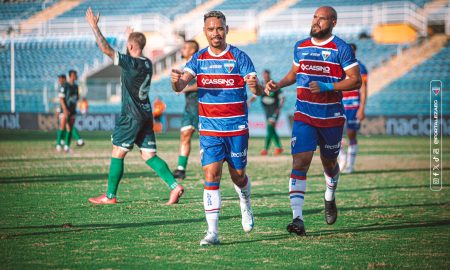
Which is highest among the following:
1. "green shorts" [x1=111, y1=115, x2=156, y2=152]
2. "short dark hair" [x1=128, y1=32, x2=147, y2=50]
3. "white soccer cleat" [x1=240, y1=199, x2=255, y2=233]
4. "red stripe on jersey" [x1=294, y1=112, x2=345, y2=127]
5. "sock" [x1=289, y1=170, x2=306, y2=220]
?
"short dark hair" [x1=128, y1=32, x2=147, y2=50]

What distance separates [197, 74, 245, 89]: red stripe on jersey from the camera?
791 cm

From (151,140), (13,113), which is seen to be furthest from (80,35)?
(151,140)

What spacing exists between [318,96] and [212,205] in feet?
6.03

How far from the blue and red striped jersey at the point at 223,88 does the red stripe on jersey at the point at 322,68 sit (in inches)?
36.7

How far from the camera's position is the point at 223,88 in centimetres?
794

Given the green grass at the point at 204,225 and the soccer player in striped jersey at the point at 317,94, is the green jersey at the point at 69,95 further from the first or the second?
the soccer player in striped jersey at the point at 317,94

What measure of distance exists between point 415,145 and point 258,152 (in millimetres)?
6919

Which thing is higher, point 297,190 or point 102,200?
point 297,190

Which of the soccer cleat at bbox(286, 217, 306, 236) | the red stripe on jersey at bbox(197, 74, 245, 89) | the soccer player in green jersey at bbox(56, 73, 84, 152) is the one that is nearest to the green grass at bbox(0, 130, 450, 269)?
the soccer cleat at bbox(286, 217, 306, 236)

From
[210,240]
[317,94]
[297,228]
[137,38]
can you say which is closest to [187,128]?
[137,38]

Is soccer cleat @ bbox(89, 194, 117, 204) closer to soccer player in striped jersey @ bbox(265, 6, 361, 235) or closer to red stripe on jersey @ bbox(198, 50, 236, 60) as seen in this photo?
soccer player in striped jersey @ bbox(265, 6, 361, 235)

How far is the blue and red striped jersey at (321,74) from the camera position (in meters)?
8.49

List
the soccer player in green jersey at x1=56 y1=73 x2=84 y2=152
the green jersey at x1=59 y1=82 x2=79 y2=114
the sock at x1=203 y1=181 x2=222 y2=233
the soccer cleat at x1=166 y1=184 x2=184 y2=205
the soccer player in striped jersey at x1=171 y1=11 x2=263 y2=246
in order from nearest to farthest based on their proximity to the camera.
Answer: the sock at x1=203 y1=181 x2=222 y2=233
the soccer player in striped jersey at x1=171 y1=11 x2=263 y2=246
the soccer cleat at x1=166 y1=184 x2=184 y2=205
the soccer player in green jersey at x1=56 y1=73 x2=84 y2=152
the green jersey at x1=59 y1=82 x2=79 y2=114

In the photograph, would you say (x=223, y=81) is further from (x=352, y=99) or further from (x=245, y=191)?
(x=352, y=99)
